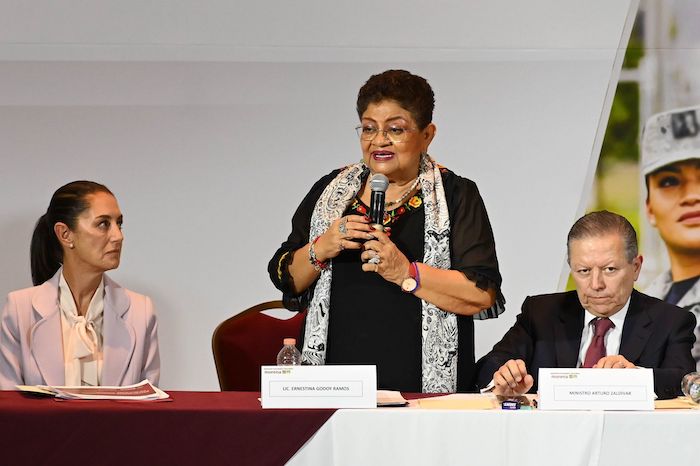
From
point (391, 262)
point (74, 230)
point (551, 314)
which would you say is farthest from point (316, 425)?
point (74, 230)

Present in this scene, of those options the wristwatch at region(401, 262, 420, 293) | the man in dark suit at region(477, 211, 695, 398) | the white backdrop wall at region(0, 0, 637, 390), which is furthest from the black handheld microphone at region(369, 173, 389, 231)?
the white backdrop wall at region(0, 0, 637, 390)

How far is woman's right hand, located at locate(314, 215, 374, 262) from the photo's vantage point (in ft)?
9.26

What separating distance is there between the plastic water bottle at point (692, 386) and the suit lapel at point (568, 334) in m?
0.42

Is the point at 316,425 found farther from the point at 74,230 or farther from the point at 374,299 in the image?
the point at 74,230

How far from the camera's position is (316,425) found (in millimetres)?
2377

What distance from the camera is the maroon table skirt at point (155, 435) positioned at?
2.38 metres

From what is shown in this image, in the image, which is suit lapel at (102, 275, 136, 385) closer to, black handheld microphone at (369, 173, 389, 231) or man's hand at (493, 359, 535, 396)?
black handheld microphone at (369, 173, 389, 231)

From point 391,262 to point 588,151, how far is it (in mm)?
2334

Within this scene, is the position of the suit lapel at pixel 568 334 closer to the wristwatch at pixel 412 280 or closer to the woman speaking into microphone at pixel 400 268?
the woman speaking into microphone at pixel 400 268

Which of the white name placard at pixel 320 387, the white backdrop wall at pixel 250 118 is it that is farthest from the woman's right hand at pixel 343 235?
the white backdrop wall at pixel 250 118

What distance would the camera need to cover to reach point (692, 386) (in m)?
2.54

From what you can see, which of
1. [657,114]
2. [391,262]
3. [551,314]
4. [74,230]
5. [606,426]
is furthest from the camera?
[657,114]

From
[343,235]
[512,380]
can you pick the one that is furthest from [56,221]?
[512,380]

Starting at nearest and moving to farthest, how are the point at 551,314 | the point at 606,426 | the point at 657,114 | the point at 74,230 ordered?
1. the point at 606,426
2. the point at 551,314
3. the point at 74,230
4. the point at 657,114
